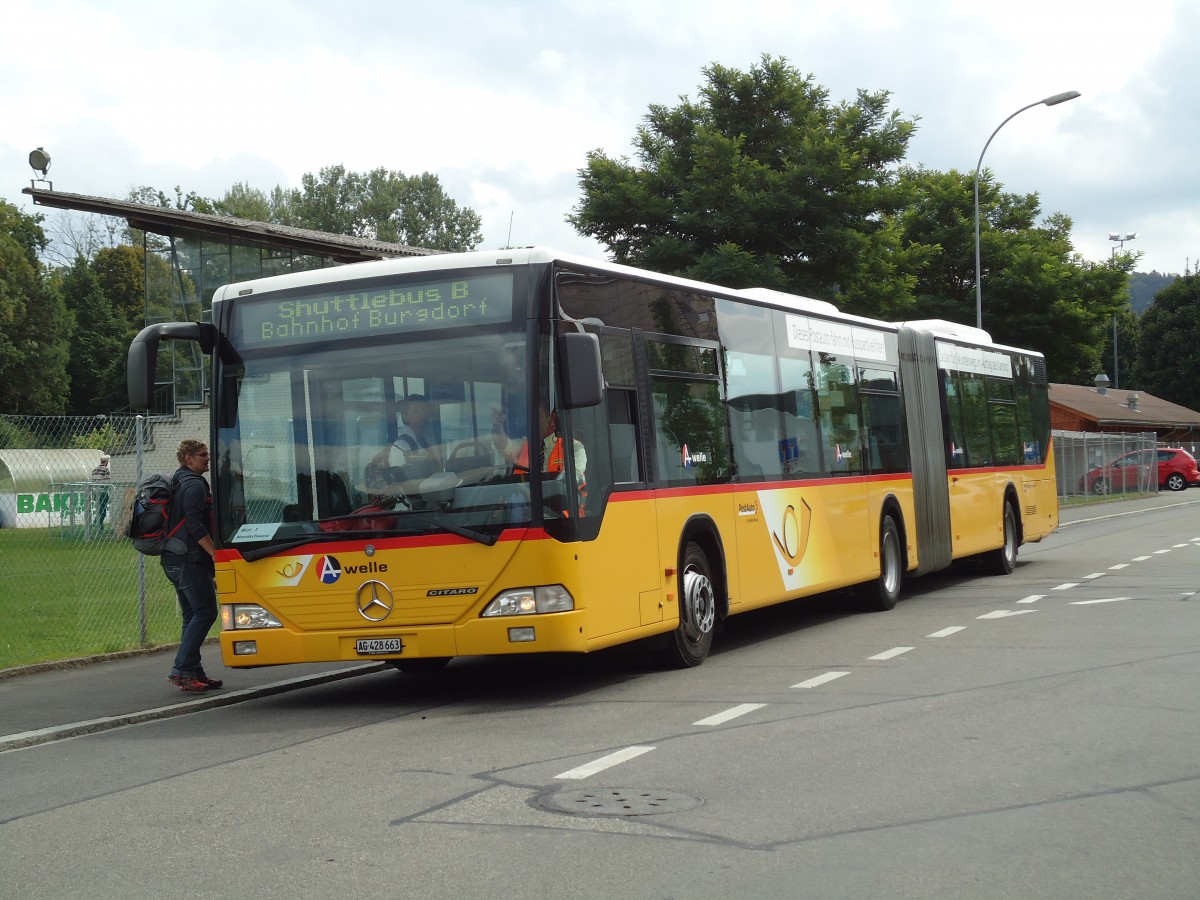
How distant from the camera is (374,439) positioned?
32.6 feet

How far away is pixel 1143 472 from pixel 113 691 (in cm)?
5299

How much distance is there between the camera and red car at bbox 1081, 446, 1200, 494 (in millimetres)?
56406

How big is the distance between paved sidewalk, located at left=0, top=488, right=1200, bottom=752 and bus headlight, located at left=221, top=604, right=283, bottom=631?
73 centimetres

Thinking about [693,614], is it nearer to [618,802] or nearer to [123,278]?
[618,802]

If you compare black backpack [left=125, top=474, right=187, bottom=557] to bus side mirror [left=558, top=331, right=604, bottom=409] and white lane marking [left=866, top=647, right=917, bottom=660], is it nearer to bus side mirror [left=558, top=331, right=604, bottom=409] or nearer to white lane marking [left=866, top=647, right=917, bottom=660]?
bus side mirror [left=558, top=331, right=604, bottom=409]

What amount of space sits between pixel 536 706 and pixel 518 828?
3793 mm

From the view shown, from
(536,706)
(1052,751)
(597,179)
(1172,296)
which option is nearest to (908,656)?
(536,706)

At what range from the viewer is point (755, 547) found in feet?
41.7

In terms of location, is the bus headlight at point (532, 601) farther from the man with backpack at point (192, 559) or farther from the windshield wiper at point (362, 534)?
the man with backpack at point (192, 559)

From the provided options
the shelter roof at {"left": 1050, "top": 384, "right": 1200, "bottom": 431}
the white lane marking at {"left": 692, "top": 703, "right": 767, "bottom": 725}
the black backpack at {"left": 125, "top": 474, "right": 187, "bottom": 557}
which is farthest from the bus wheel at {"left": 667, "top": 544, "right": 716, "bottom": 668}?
the shelter roof at {"left": 1050, "top": 384, "right": 1200, "bottom": 431}

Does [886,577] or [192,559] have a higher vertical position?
[192,559]

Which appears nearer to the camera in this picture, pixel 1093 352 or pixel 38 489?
pixel 38 489

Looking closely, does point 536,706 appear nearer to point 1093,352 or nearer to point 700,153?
point 700,153

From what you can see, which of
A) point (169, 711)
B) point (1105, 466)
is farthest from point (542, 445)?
point (1105, 466)
